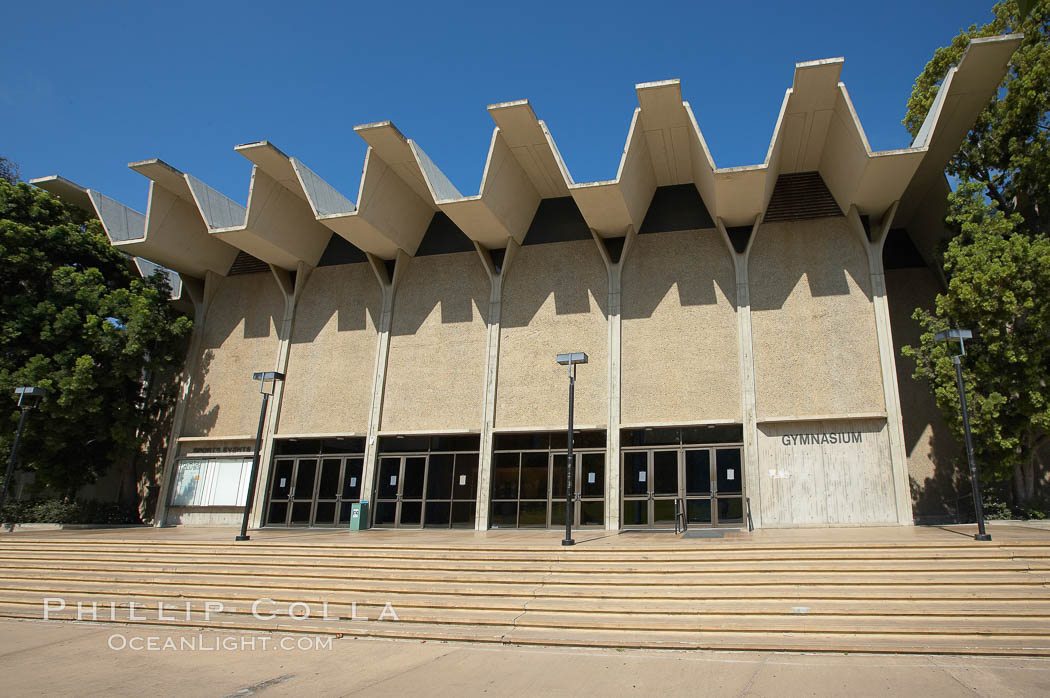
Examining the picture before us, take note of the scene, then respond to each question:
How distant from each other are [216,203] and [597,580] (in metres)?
18.5

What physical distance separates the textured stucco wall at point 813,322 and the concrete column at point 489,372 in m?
7.47

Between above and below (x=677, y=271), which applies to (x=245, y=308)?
below

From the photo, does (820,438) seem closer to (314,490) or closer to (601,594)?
(601,594)

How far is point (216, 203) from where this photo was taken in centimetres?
2223

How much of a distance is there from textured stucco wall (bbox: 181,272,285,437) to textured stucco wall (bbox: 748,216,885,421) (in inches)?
626

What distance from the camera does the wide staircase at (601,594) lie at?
855 cm

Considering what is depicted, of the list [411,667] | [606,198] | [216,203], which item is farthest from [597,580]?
[216,203]

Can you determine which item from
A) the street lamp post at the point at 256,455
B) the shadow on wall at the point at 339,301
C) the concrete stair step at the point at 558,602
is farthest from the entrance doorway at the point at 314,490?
the concrete stair step at the point at 558,602

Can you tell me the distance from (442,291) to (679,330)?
304 inches

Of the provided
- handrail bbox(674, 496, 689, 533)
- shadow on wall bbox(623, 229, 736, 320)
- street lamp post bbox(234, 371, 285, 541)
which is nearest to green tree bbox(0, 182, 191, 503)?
street lamp post bbox(234, 371, 285, 541)

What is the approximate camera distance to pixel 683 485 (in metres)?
17.8

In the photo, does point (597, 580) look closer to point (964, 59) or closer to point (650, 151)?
point (650, 151)

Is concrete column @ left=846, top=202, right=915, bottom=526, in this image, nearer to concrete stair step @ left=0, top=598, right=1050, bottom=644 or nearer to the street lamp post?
concrete stair step @ left=0, top=598, right=1050, bottom=644

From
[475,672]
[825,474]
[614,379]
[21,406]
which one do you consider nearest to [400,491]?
[614,379]
